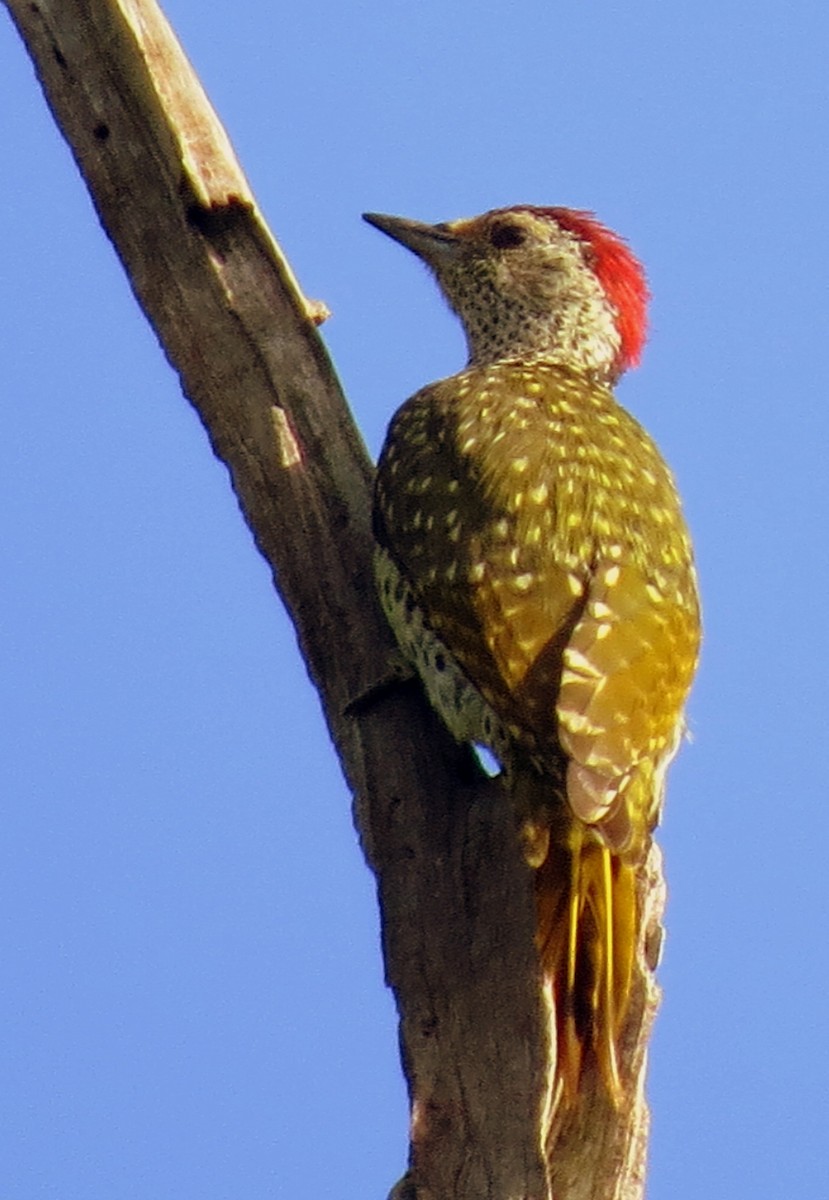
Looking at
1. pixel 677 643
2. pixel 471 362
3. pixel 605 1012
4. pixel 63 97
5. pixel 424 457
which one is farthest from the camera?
pixel 471 362

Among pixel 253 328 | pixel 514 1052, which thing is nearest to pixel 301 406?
pixel 253 328

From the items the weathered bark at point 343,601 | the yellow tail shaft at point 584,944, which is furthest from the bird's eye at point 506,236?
the yellow tail shaft at point 584,944

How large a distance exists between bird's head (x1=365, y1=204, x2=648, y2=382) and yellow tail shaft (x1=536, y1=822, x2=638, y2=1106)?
2248mm

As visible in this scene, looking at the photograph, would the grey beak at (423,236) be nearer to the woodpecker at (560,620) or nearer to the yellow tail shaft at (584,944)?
the woodpecker at (560,620)

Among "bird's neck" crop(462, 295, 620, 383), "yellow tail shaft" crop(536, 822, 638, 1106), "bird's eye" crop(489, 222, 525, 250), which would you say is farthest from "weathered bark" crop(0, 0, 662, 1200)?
"bird's eye" crop(489, 222, 525, 250)

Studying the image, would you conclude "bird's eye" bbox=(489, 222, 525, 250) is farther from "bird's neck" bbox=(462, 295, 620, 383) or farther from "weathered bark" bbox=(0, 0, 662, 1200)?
"weathered bark" bbox=(0, 0, 662, 1200)

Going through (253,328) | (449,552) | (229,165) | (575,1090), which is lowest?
(575,1090)

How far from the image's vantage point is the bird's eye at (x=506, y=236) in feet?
21.7

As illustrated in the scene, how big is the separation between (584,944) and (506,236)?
2775 millimetres

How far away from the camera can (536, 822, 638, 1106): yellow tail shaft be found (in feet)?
14.5

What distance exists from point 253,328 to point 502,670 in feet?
4.09

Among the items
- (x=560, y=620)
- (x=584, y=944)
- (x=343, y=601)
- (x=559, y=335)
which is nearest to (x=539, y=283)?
(x=559, y=335)

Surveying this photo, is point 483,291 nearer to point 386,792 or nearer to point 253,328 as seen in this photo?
point 253,328

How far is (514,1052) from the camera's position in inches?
175
